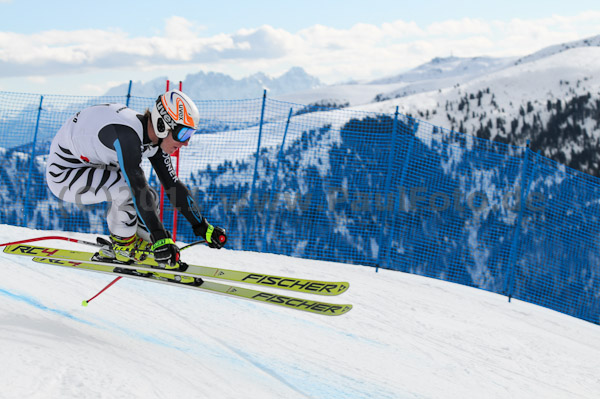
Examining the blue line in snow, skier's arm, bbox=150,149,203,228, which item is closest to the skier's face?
skier's arm, bbox=150,149,203,228

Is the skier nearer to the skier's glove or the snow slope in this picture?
the skier's glove

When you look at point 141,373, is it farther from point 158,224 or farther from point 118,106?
point 118,106

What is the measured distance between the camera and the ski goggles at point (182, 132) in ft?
11.8

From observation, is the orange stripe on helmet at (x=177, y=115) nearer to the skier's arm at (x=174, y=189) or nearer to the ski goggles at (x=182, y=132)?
the ski goggles at (x=182, y=132)

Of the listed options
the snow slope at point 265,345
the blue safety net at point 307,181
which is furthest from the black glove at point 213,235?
the blue safety net at point 307,181

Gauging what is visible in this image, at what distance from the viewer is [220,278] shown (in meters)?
4.28

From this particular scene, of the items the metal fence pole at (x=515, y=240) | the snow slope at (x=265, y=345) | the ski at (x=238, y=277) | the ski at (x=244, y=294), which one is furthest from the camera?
the metal fence pole at (x=515, y=240)

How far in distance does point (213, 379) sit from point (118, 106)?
6.64 ft

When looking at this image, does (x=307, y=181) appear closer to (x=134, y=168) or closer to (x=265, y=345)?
(x=265, y=345)

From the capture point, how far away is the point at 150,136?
3658 millimetres

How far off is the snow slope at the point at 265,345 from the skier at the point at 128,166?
703mm

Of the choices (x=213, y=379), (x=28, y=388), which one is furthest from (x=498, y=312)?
(x=28, y=388)

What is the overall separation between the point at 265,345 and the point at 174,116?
2125 millimetres

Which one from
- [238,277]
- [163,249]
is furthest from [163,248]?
[238,277]
